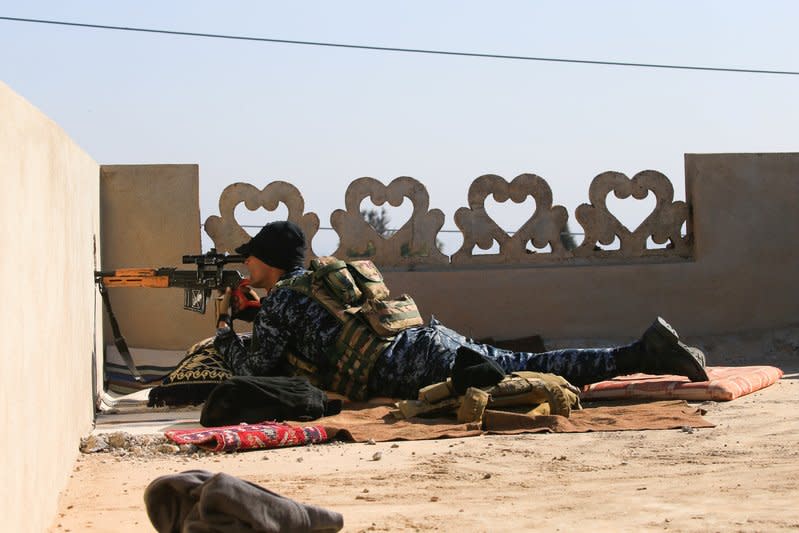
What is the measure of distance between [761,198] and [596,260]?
1.41m

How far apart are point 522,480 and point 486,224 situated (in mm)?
4982

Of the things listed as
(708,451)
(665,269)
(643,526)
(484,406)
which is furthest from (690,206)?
(643,526)

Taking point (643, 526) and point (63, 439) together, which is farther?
point (63, 439)

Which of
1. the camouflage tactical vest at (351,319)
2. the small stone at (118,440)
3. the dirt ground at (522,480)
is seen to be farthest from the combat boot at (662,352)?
the small stone at (118,440)

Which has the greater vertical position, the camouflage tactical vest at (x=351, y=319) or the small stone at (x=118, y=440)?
the camouflage tactical vest at (x=351, y=319)

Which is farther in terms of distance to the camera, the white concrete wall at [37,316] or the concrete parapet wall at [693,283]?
the concrete parapet wall at [693,283]

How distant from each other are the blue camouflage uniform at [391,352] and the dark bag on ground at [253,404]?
560 mm

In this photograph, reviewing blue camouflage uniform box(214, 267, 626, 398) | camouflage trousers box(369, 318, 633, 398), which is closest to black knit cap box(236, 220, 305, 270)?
blue camouflage uniform box(214, 267, 626, 398)

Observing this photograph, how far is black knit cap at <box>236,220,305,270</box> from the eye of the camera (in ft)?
22.5

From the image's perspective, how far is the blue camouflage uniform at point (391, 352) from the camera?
21.0ft

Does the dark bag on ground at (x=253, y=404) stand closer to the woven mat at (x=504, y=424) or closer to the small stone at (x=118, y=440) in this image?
the woven mat at (x=504, y=424)

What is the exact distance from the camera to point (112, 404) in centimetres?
710

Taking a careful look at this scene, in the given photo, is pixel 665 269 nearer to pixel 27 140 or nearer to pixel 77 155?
pixel 77 155

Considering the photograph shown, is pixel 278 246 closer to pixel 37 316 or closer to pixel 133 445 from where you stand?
pixel 133 445
